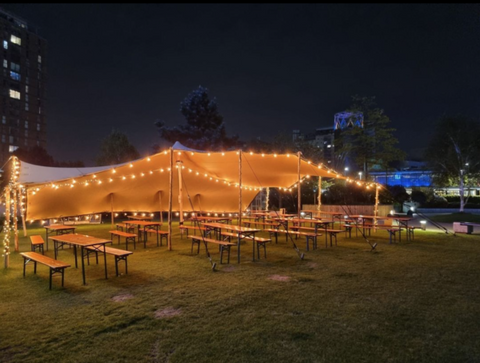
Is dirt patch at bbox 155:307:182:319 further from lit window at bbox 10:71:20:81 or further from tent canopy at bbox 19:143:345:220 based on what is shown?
lit window at bbox 10:71:20:81

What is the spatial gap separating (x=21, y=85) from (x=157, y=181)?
204 ft

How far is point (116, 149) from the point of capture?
27.7 metres

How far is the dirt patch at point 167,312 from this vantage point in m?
3.59

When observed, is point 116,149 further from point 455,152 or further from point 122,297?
point 455,152

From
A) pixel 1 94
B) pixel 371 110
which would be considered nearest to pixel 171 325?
pixel 371 110

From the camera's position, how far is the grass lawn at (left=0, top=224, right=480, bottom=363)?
2.79 meters

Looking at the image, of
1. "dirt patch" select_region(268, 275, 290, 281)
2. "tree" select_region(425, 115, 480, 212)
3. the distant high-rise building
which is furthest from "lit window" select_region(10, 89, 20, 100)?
"dirt patch" select_region(268, 275, 290, 281)

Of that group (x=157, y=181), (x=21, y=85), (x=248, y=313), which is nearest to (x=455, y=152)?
(x=157, y=181)

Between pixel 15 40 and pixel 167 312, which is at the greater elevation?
pixel 15 40

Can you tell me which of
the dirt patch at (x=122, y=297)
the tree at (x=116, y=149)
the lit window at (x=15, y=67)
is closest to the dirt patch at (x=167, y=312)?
the dirt patch at (x=122, y=297)

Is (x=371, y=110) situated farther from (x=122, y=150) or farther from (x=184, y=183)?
(x=122, y=150)

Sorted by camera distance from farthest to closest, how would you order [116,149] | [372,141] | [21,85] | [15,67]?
[21,85] → [15,67] → [116,149] → [372,141]

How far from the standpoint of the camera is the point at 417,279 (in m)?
5.10

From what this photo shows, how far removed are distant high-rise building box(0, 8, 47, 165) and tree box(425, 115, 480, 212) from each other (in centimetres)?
6124
